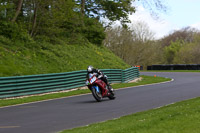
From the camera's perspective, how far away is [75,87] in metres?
22.1

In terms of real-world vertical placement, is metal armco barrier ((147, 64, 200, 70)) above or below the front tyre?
below

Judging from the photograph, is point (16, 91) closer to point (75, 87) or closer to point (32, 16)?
point (75, 87)

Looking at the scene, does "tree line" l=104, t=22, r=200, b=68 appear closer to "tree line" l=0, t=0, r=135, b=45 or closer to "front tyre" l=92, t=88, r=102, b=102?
"tree line" l=0, t=0, r=135, b=45

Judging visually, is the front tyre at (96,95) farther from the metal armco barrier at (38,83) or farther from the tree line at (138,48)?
the tree line at (138,48)

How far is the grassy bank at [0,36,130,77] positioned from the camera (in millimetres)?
23234

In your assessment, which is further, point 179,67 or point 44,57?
point 179,67

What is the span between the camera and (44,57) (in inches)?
1062

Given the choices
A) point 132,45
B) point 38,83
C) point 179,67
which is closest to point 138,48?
point 132,45

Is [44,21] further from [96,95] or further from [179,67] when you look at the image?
[179,67]

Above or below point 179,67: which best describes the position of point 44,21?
above

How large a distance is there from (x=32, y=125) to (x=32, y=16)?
74.3 ft

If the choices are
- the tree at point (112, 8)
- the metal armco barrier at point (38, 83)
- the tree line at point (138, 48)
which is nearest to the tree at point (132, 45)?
the tree line at point (138, 48)

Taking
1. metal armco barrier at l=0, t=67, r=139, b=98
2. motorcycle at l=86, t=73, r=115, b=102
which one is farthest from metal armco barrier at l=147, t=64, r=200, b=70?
motorcycle at l=86, t=73, r=115, b=102

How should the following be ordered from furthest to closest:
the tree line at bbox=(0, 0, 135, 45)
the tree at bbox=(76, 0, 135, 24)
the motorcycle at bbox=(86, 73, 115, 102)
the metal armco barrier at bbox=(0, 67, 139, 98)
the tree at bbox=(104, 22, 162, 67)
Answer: the tree at bbox=(104, 22, 162, 67), the tree at bbox=(76, 0, 135, 24), the tree line at bbox=(0, 0, 135, 45), the metal armco barrier at bbox=(0, 67, 139, 98), the motorcycle at bbox=(86, 73, 115, 102)
